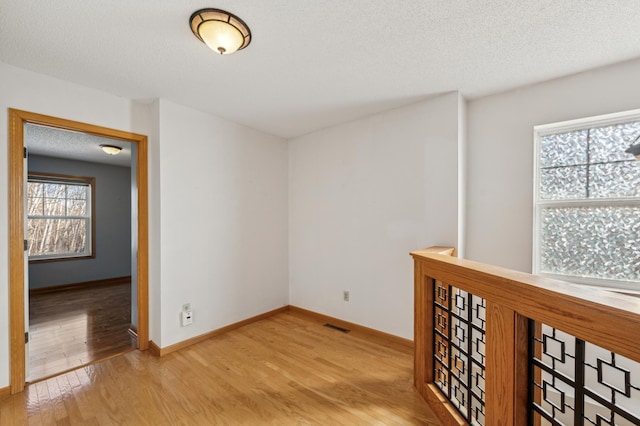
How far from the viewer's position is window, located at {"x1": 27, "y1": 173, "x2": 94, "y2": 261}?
5.01 m

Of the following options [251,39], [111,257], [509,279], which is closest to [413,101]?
[251,39]

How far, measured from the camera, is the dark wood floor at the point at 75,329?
259 cm

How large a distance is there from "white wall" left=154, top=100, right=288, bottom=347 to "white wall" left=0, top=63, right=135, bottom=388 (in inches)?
19.0

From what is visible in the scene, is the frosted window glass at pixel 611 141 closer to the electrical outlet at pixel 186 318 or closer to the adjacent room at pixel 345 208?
the adjacent room at pixel 345 208

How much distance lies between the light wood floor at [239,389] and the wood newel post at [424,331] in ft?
0.60

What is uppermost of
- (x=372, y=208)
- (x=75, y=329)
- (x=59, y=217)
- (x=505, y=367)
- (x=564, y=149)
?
(x=564, y=149)

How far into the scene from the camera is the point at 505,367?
129cm

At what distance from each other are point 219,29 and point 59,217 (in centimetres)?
567

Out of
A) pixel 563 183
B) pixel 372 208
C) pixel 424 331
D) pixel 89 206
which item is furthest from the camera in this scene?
pixel 89 206

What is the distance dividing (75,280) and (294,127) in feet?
17.0

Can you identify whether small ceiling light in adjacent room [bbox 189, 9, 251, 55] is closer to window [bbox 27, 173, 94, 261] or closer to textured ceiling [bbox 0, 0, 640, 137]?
textured ceiling [bbox 0, 0, 640, 137]

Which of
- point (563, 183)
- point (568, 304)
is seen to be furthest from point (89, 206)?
point (563, 183)

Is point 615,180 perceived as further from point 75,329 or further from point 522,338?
point 75,329

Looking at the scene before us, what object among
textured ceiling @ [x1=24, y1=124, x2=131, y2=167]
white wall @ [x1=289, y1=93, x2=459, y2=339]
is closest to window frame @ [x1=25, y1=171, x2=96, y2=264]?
textured ceiling @ [x1=24, y1=124, x2=131, y2=167]
